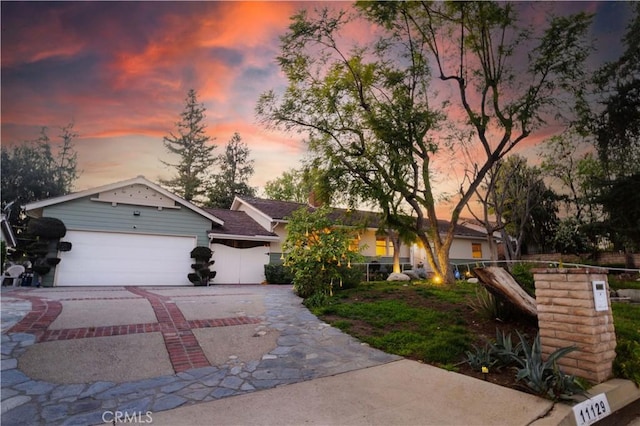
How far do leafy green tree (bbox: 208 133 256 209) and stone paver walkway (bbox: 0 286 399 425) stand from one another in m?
27.1

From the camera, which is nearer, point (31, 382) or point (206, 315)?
point (31, 382)

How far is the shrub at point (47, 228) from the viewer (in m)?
12.2

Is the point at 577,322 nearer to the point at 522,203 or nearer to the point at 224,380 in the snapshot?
the point at 224,380

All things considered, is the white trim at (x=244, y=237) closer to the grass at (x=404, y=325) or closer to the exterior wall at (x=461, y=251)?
the grass at (x=404, y=325)

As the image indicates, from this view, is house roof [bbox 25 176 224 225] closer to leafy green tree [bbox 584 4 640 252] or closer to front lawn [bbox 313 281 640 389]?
front lawn [bbox 313 281 640 389]

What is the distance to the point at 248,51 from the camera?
965cm

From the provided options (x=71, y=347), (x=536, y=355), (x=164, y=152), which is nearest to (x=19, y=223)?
(x=164, y=152)

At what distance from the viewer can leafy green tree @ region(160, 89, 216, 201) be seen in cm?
3356

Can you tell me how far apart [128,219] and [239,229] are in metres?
5.09

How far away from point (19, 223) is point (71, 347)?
89.1ft

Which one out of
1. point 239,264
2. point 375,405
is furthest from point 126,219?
Result: point 375,405

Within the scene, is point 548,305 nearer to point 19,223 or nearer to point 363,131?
point 363,131

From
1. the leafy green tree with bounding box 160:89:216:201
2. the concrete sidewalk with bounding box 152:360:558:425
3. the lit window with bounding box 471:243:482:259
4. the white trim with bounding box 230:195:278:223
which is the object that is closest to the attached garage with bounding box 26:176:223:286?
the white trim with bounding box 230:195:278:223

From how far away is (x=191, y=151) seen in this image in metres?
34.7
